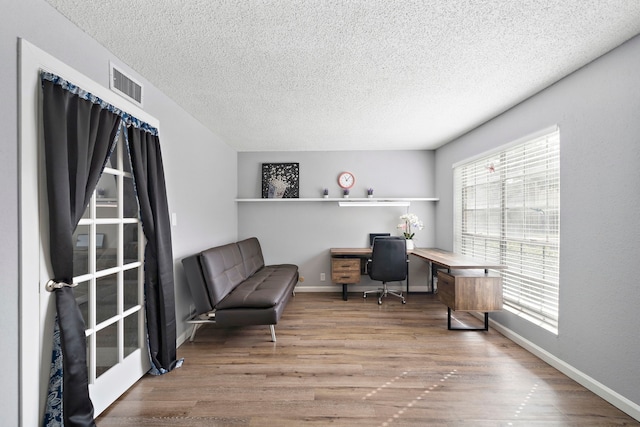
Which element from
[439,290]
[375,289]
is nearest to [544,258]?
[439,290]

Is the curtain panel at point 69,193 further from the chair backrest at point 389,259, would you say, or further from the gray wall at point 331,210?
the chair backrest at point 389,259

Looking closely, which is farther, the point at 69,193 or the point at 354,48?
the point at 354,48

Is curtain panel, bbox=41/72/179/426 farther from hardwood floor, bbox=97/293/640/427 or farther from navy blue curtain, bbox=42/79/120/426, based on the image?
hardwood floor, bbox=97/293/640/427

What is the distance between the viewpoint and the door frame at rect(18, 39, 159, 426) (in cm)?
137

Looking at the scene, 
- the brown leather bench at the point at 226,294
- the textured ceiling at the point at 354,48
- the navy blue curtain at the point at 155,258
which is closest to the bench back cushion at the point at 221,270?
the brown leather bench at the point at 226,294

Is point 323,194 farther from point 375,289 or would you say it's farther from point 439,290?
point 439,290

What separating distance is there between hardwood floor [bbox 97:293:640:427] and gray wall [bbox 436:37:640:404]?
0.30 metres

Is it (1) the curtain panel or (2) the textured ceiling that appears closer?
(1) the curtain panel

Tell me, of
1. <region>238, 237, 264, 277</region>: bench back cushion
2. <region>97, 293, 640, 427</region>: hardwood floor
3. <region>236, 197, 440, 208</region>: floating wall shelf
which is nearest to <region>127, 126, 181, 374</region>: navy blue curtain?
<region>97, 293, 640, 427</region>: hardwood floor

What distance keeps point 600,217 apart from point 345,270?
9.92ft

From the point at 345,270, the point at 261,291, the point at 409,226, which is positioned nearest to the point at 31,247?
the point at 261,291

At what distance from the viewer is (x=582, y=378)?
2150 mm

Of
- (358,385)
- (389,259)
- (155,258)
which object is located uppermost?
(155,258)

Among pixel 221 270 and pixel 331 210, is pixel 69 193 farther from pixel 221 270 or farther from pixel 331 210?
pixel 331 210
